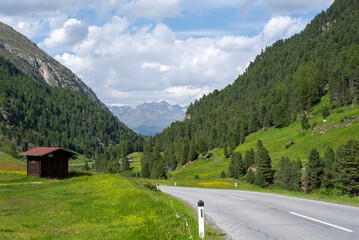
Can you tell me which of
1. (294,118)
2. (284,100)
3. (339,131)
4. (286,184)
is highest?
(284,100)

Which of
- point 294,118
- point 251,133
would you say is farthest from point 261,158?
point 251,133

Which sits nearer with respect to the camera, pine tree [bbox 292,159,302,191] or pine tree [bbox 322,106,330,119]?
pine tree [bbox 292,159,302,191]

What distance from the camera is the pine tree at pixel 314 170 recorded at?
81.1 m

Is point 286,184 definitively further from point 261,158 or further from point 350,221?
point 350,221

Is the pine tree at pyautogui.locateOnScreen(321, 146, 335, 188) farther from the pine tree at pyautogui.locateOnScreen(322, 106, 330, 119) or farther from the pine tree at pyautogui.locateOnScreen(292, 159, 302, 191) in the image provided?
the pine tree at pyautogui.locateOnScreen(322, 106, 330, 119)

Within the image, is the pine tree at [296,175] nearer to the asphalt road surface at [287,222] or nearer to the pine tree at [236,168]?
the pine tree at [236,168]

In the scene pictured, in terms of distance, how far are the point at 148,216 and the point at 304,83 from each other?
17587cm

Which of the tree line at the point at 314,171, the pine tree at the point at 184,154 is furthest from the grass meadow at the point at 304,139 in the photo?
the tree line at the point at 314,171

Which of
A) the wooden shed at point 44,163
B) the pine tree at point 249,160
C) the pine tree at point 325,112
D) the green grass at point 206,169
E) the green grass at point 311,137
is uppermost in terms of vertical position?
the pine tree at point 325,112

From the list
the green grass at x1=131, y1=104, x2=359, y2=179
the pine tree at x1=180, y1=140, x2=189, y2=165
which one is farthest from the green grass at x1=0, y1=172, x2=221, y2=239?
the pine tree at x1=180, y1=140, x2=189, y2=165

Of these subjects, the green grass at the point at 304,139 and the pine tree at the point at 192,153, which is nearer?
the green grass at the point at 304,139

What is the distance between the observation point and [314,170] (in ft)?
269

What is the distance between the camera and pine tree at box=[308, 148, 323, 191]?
8106 centimetres

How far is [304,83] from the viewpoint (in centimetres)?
17062
